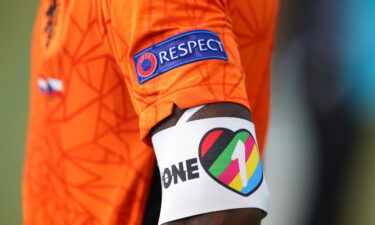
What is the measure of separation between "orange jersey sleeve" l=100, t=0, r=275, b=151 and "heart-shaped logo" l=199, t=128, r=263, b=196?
4cm

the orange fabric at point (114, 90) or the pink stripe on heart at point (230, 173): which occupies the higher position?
the orange fabric at point (114, 90)

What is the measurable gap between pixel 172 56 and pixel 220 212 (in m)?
0.19

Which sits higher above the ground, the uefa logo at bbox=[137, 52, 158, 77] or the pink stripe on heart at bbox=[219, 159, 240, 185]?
the uefa logo at bbox=[137, 52, 158, 77]

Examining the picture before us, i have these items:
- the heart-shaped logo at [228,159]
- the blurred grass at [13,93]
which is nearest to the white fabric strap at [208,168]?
the heart-shaped logo at [228,159]

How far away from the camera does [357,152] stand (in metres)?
2.44

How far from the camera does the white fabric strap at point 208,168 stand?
2.52 ft

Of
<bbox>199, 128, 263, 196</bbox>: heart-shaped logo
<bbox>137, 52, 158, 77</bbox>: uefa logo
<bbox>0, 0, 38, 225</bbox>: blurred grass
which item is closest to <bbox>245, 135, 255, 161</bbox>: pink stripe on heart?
<bbox>199, 128, 263, 196</bbox>: heart-shaped logo

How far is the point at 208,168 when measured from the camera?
2.52 feet

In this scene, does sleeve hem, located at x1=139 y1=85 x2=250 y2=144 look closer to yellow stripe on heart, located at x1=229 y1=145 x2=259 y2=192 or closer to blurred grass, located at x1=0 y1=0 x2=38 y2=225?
yellow stripe on heart, located at x1=229 y1=145 x2=259 y2=192

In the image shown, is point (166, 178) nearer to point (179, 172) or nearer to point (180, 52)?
point (179, 172)

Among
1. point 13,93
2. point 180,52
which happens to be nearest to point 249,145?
point 180,52

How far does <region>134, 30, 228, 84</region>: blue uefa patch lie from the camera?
0.80m

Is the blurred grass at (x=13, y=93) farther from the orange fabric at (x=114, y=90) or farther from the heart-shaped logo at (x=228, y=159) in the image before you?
the heart-shaped logo at (x=228, y=159)

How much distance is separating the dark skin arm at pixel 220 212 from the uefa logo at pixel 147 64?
0.19ft
